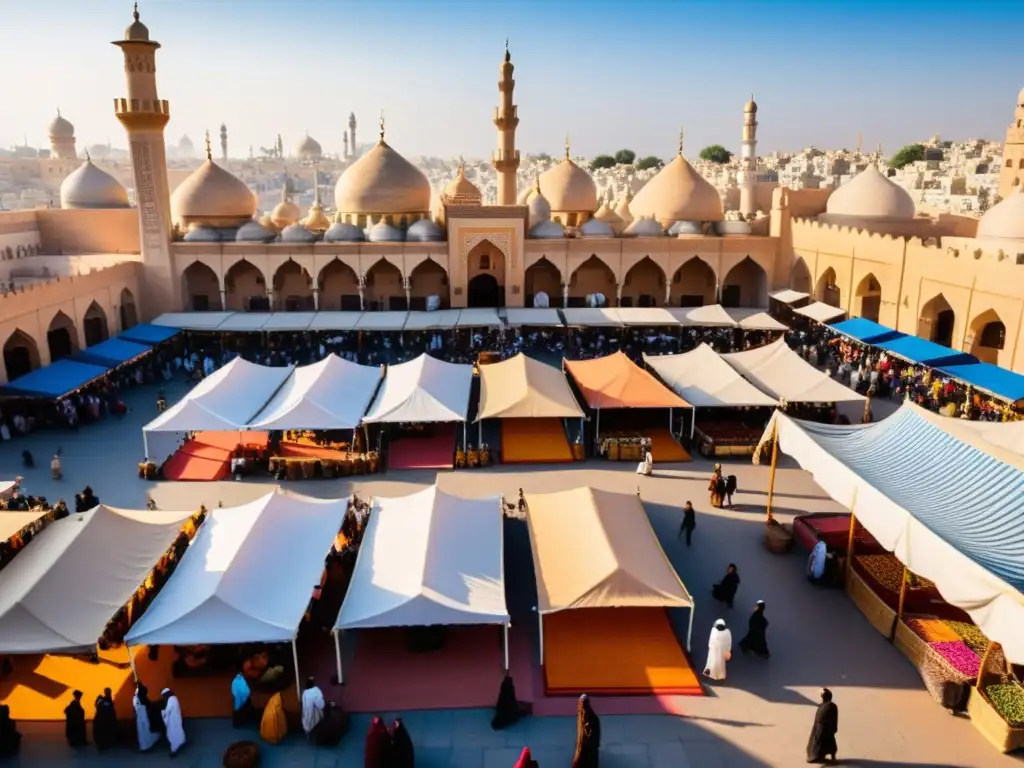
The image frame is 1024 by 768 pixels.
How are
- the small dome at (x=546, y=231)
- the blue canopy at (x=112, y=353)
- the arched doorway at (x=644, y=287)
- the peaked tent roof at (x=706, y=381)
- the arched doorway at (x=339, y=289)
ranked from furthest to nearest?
the arched doorway at (x=644, y=287), the arched doorway at (x=339, y=289), the small dome at (x=546, y=231), the blue canopy at (x=112, y=353), the peaked tent roof at (x=706, y=381)

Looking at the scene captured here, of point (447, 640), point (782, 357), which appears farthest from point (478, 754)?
point (782, 357)

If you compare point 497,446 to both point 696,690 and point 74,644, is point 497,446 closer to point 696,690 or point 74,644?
point 696,690

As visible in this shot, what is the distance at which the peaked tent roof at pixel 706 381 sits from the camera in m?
14.8

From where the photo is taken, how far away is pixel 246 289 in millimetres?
25969

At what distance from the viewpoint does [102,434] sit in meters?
16.1

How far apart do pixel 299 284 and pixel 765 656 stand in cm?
2073

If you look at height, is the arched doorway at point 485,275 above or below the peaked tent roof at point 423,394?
above

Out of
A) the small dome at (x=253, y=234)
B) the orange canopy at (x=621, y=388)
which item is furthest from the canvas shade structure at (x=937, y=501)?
the small dome at (x=253, y=234)

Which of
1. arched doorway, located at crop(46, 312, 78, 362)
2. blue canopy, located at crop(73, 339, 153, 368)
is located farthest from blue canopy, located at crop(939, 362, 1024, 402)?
arched doorway, located at crop(46, 312, 78, 362)

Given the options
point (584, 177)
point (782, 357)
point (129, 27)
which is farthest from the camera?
point (584, 177)

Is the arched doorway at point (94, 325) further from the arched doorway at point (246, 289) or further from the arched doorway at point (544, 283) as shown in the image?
the arched doorway at point (544, 283)

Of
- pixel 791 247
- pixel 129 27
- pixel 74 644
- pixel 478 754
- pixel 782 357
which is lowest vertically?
pixel 478 754

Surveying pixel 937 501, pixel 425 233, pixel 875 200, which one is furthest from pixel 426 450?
pixel 875 200

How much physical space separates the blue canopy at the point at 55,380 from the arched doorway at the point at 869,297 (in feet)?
63.8
